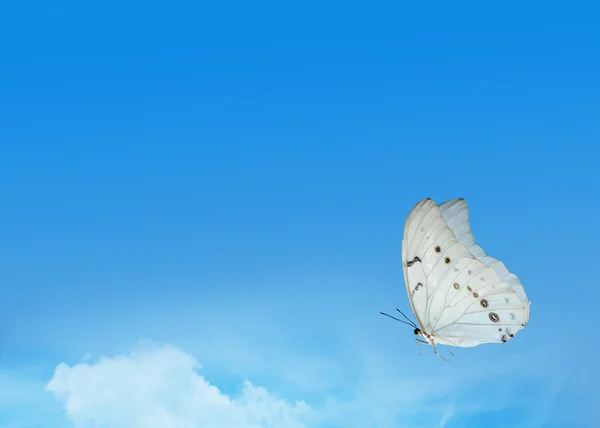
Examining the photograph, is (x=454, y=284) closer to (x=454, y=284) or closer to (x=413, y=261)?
(x=454, y=284)

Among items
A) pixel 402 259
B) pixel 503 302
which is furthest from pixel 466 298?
pixel 402 259

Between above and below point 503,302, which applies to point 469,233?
above

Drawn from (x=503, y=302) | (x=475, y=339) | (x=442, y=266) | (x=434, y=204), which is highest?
(x=434, y=204)

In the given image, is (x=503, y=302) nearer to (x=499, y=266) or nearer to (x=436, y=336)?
(x=499, y=266)

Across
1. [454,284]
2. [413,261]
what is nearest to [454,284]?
[454,284]

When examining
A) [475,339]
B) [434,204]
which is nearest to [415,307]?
[475,339]

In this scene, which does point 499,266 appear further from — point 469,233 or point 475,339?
point 475,339
